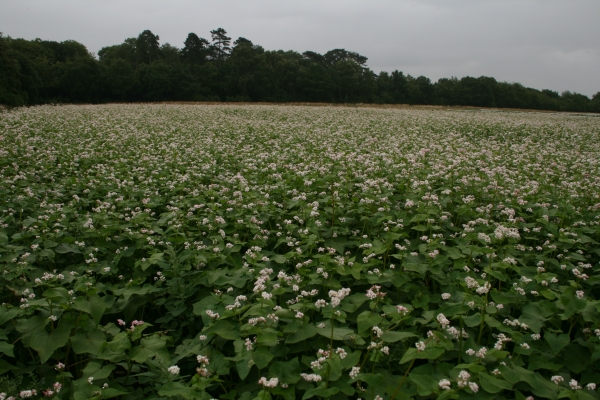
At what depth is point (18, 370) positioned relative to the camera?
3443 millimetres

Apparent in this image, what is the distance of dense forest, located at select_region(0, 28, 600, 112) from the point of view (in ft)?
212

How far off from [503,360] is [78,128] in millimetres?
19073

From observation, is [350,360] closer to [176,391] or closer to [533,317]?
[176,391]

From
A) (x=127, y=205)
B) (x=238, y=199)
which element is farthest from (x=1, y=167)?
(x=238, y=199)

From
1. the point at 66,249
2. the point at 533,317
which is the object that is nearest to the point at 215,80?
the point at 66,249

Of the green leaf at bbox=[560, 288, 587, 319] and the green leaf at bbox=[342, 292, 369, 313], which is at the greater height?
the green leaf at bbox=[560, 288, 587, 319]

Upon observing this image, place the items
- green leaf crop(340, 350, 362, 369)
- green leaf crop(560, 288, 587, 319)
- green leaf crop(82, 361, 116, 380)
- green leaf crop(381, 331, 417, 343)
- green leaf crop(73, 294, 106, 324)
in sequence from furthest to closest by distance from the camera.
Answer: green leaf crop(73, 294, 106, 324) < green leaf crop(560, 288, 587, 319) < green leaf crop(82, 361, 116, 380) < green leaf crop(381, 331, 417, 343) < green leaf crop(340, 350, 362, 369)

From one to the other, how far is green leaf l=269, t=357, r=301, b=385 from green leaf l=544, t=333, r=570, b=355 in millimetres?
2137

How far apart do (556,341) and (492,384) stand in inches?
42.7

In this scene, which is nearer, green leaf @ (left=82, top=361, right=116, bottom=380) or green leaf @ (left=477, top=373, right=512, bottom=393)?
green leaf @ (left=477, top=373, right=512, bottom=393)

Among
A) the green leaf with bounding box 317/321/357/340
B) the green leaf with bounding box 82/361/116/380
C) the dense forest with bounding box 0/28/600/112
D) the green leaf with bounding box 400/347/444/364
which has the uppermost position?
the dense forest with bounding box 0/28/600/112

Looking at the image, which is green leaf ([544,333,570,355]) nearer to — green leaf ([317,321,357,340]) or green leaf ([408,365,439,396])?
green leaf ([408,365,439,396])

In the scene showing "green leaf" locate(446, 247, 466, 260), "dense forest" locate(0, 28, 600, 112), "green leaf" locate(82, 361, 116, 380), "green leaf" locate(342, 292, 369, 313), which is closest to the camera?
"green leaf" locate(82, 361, 116, 380)

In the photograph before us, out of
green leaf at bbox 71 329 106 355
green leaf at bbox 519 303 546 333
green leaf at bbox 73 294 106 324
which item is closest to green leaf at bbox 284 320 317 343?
green leaf at bbox 71 329 106 355
